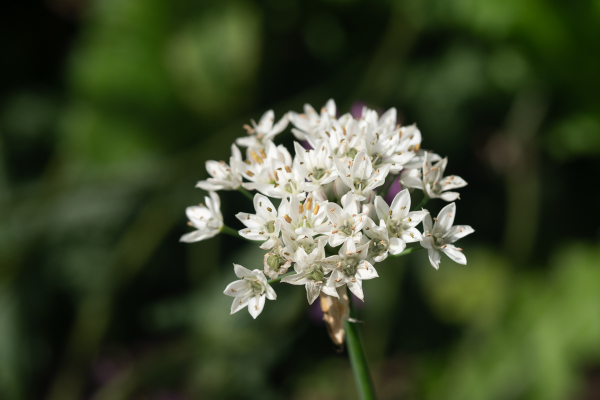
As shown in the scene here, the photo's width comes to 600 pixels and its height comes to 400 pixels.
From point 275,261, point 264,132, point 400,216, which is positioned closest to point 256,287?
point 275,261

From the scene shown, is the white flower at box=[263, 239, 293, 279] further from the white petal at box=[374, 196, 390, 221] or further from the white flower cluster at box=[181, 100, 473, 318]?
the white petal at box=[374, 196, 390, 221]

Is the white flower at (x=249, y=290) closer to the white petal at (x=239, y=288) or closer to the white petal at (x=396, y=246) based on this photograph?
the white petal at (x=239, y=288)

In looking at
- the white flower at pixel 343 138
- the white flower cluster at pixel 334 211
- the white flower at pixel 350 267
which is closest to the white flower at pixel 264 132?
the white flower cluster at pixel 334 211

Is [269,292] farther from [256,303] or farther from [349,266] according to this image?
[349,266]

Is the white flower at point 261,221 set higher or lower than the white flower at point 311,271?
higher

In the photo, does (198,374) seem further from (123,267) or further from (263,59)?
(263,59)

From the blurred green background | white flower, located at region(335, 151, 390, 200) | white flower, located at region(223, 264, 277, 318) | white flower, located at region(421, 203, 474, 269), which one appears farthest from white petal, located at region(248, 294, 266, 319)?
the blurred green background

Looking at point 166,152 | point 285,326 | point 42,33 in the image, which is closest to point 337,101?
point 166,152
